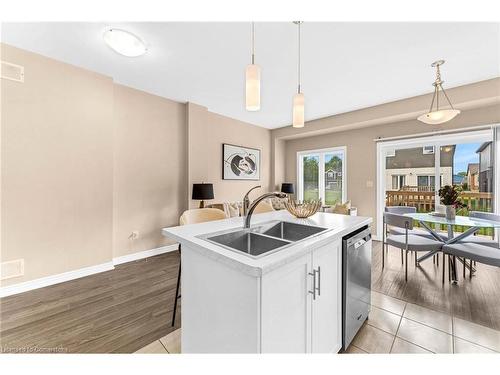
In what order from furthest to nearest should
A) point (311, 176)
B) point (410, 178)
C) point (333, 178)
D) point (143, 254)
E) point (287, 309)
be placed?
point (311, 176) → point (333, 178) → point (410, 178) → point (143, 254) → point (287, 309)

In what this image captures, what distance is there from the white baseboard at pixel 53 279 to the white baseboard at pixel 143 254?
167 mm

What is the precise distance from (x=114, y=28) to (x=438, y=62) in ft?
11.2

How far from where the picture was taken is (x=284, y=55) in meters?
2.24

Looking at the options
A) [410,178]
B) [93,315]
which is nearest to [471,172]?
[410,178]

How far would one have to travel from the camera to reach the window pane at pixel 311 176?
17.2ft

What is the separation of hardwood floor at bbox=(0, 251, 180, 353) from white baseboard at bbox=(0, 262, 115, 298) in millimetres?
74

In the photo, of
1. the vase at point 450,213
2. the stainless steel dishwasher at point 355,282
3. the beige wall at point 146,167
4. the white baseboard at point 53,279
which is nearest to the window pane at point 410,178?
the vase at point 450,213

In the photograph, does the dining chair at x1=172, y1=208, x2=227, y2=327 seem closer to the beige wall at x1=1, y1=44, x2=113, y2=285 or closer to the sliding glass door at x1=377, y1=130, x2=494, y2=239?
the beige wall at x1=1, y1=44, x2=113, y2=285

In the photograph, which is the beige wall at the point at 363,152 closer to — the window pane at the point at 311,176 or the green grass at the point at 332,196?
the green grass at the point at 332,196

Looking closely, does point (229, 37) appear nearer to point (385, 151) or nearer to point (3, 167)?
point (3, 167)

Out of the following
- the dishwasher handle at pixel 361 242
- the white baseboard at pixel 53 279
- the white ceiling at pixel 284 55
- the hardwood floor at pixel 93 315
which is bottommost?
the hardwood floor at pixel 93 315

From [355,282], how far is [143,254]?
2932 millimetres

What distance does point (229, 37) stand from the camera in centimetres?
195

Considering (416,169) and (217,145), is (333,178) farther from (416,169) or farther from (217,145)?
(217,145)
